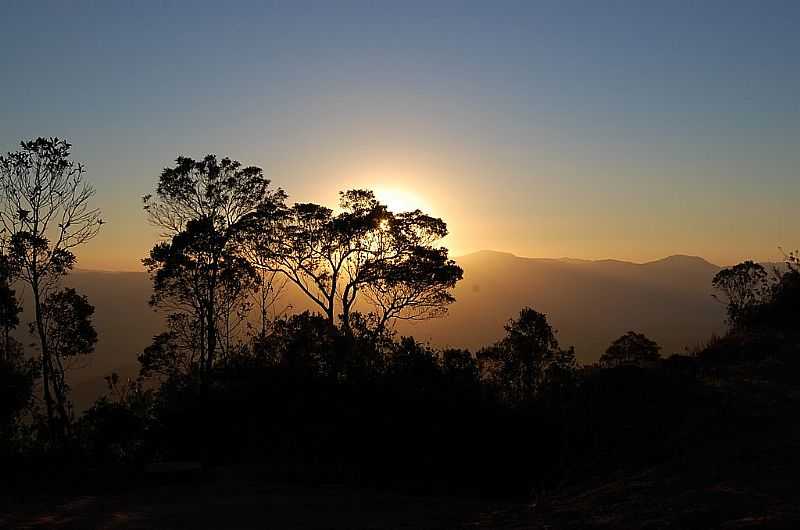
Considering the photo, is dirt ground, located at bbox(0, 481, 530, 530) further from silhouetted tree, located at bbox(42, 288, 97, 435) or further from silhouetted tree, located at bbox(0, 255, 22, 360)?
silhouetted tree, located at bbox(42, 288, 97, 435)

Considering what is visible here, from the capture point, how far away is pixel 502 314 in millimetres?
152625

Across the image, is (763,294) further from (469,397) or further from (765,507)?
(765,507)

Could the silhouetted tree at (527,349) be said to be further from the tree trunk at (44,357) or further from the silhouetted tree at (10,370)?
the silhouetted tree at (10,370)

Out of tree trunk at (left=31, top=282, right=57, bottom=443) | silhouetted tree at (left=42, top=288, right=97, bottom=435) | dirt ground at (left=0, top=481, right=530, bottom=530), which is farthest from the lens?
silhouetted tree at (left=42, top=288, right=97, bottom=435)

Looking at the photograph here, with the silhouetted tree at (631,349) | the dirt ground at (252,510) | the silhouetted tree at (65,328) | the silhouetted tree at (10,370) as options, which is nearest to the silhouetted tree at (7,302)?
the silhouetted tree at (10,370)

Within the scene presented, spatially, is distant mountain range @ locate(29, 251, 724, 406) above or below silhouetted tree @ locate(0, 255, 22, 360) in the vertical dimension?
above

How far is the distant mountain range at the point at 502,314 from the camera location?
11956 centimetres

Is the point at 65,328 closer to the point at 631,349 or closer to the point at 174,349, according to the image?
the point at 174,349

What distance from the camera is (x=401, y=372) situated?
1398 cm

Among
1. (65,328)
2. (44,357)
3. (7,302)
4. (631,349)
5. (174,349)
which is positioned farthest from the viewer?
(631,349)

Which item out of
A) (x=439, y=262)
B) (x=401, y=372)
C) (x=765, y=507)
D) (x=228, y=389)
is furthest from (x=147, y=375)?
(x=765, y=507)

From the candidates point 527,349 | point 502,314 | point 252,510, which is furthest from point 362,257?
point 502,314

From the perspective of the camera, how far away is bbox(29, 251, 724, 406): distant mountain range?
120 meters

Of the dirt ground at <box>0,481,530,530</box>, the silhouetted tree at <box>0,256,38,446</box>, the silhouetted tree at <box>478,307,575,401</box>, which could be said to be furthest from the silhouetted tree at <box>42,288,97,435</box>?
the dirt ground at <box>0,481,530,530</box>
